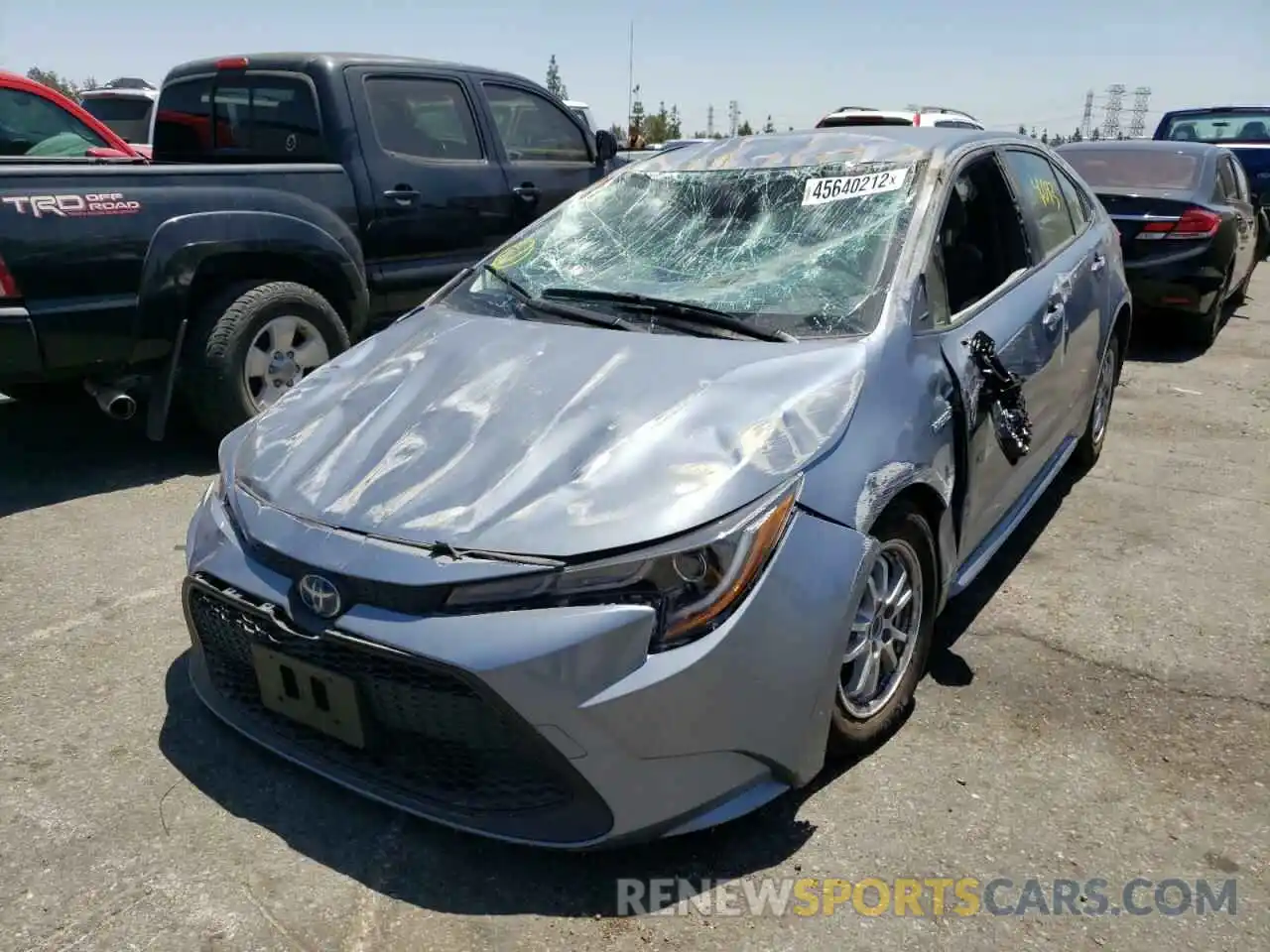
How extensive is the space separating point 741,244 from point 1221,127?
13990 millimetres

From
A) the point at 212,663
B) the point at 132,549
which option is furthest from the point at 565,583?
the point at 132,549

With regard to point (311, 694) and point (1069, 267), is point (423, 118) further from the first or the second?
point (311, 694)

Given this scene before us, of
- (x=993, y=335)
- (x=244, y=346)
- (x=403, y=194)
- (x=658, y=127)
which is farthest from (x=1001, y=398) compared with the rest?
(x=658, y=127)

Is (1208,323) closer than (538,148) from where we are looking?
No

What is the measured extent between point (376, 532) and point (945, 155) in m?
2.20

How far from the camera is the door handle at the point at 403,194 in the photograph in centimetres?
550

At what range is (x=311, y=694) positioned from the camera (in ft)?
7.62

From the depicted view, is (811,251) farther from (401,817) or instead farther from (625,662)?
(401,817)

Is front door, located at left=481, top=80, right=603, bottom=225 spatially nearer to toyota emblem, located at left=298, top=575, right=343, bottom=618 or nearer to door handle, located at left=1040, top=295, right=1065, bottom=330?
door handle, located at left=1040, top=295, right=1065, bottom=330

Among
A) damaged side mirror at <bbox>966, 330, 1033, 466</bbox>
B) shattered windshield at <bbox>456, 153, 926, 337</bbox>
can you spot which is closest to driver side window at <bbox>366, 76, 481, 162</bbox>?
shattered windshield at <bbox>456, 153, 926, 337</bbox>

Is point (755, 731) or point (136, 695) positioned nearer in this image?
point (755, 731)

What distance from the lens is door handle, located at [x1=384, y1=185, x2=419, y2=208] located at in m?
5.50

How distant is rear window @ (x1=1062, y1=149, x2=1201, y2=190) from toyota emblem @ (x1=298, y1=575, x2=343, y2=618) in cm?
734

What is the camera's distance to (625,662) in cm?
207
